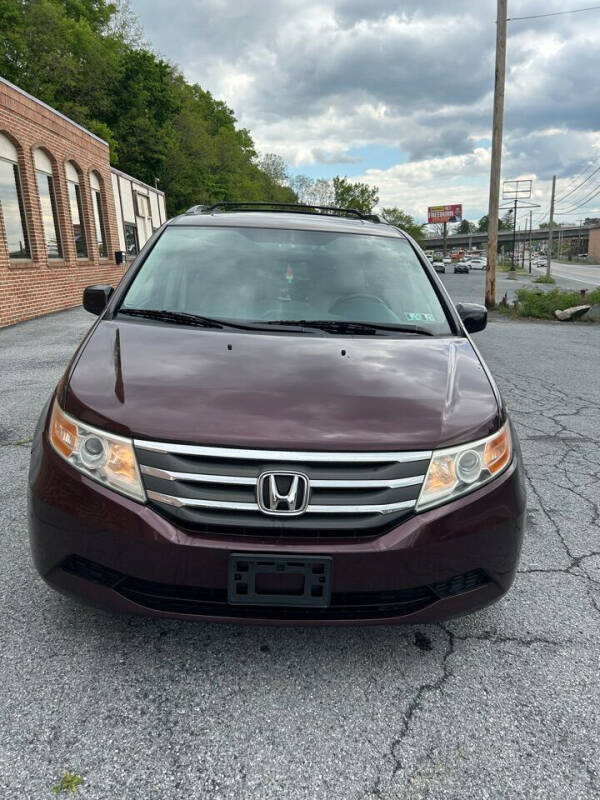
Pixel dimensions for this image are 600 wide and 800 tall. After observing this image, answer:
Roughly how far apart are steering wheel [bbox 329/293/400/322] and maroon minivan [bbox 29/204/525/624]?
688 mm

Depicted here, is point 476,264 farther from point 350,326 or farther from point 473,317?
point 350,326

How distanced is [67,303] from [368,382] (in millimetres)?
13917

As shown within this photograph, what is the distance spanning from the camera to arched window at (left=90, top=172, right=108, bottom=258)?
58.8 feet

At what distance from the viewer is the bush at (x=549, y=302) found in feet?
47.2

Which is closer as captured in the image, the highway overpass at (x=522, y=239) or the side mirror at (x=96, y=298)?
the side mirror at (x=96, y=298)

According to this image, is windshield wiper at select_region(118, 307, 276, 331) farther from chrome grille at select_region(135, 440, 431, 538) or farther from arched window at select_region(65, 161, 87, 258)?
arched window at select_region(65, 161, 87, 258)

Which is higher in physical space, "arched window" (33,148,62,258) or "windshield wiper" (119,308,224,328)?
"arched window" (33,148,62,258)

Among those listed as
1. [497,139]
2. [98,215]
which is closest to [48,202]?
[98,215]

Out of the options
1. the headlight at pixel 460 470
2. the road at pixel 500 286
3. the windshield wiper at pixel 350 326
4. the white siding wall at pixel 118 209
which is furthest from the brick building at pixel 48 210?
the road at pixel 500 286

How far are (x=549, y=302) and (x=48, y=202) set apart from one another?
12526 mm

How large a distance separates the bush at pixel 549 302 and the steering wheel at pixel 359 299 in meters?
12.8

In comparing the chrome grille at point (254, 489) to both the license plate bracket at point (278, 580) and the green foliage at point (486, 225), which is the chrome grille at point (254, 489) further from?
the green foliage at point (486, 225)

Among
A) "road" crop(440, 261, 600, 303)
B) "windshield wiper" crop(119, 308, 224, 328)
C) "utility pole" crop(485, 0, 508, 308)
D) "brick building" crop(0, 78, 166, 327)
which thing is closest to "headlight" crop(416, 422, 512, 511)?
"windshield wiper" crop(119, 308, 224, 328)

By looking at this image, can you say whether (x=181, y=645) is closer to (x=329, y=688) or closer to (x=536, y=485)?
(x=329, y=688)
